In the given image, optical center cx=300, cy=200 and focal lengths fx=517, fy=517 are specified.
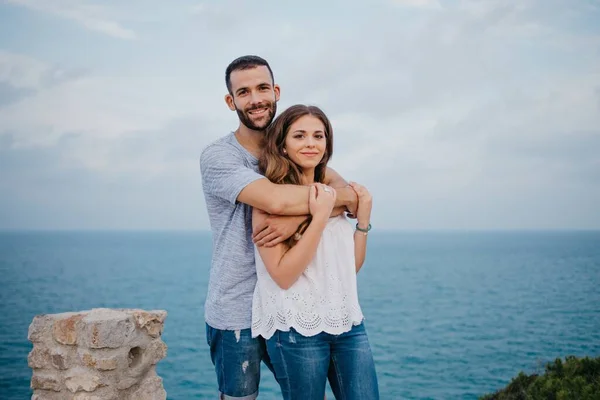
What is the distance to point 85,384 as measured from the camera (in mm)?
3492

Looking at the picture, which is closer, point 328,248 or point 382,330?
point 328,248

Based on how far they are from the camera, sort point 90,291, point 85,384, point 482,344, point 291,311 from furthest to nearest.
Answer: point 90,291, point 482,344, point 85,384, point 291,311

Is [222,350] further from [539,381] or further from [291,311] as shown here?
[539,381]

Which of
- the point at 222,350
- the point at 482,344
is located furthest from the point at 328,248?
the point at 482,344

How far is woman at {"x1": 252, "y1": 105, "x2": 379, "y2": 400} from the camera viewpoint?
2.49 m

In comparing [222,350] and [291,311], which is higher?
[291,311]

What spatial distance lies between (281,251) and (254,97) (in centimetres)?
95

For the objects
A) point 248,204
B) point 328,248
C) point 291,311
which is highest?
point 248,204

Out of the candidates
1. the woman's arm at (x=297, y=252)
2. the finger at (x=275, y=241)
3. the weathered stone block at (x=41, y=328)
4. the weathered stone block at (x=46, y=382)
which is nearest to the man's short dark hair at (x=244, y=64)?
the woman's arm at (x=297, y=252)

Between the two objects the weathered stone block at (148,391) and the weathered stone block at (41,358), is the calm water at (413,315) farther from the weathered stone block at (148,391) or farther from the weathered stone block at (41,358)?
the weathered stone block at (41,358)

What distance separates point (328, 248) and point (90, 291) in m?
51.5

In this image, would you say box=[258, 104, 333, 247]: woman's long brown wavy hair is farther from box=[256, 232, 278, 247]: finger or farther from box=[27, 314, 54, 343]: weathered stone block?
box=[27, 314, 54, 343]: weathered stone block

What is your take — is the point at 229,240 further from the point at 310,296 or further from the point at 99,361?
the point at 99,361

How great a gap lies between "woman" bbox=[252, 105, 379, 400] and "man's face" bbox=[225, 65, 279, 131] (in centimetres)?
18
